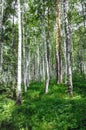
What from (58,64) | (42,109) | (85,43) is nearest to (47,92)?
(58,64)

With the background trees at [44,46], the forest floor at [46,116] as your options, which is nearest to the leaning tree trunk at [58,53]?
the background trees at [44,46]

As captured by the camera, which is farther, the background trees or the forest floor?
the background trees

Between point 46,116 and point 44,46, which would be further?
point 44,46

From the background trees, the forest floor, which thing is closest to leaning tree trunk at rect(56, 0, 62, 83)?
the background trees

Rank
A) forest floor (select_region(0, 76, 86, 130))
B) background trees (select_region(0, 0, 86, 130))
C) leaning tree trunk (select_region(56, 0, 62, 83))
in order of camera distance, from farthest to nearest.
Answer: leaning tree trunk (select_region(56, 0, 62, 83)) < background trees (select_region(0, 0, 86, 130)) < forest floor (select_region(0, 76, 86, 130))

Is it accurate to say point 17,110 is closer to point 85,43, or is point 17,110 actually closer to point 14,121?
point 14,121

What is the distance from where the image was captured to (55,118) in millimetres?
11188

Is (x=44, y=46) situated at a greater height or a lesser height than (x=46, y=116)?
greater

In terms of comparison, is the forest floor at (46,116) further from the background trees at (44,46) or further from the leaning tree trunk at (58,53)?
the leaning tree trunk at (58,53)

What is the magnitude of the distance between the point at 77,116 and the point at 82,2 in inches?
949

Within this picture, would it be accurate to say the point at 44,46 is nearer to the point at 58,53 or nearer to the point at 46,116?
the point at 58,53

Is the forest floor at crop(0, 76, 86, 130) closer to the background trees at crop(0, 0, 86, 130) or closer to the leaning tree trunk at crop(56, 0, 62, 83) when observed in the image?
the background trees at crop(0, 0, 86, 130)

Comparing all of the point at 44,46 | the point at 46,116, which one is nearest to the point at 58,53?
the point at 44,46

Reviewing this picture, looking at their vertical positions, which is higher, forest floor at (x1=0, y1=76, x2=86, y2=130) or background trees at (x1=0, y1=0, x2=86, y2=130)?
background trees at (x1=0, y1=0, x2=86, y2=130)
